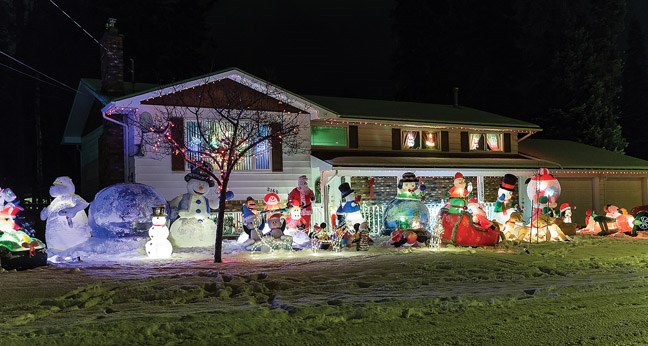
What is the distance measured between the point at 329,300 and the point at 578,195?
71.8 ft

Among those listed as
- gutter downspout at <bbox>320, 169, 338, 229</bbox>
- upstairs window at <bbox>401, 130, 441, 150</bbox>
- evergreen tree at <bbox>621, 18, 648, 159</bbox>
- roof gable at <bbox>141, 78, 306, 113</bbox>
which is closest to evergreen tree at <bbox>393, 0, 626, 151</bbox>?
evergreen tree at <bbox>621, 18, 648, 159</bbox>

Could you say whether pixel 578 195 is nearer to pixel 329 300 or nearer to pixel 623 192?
pixel 623 192

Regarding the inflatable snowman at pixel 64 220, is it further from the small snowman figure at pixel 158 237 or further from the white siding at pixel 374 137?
the white siding at pixel 374 137

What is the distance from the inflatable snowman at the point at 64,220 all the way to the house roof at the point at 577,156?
19.8m

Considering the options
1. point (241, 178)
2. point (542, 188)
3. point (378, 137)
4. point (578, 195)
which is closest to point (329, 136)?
point (378, 137)

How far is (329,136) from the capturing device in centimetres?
2255

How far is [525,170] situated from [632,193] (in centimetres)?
829

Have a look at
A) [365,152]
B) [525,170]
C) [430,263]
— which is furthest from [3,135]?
[430,263]

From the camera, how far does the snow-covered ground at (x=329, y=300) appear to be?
698 centimetres

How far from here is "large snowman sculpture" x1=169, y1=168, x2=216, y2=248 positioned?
52.4 feet

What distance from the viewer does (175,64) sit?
4069cm

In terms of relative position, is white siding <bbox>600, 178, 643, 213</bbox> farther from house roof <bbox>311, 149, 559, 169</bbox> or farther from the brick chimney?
the brick chimney

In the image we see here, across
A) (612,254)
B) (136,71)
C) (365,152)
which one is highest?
(136,71)

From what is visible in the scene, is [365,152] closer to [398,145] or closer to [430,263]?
[398,145]
